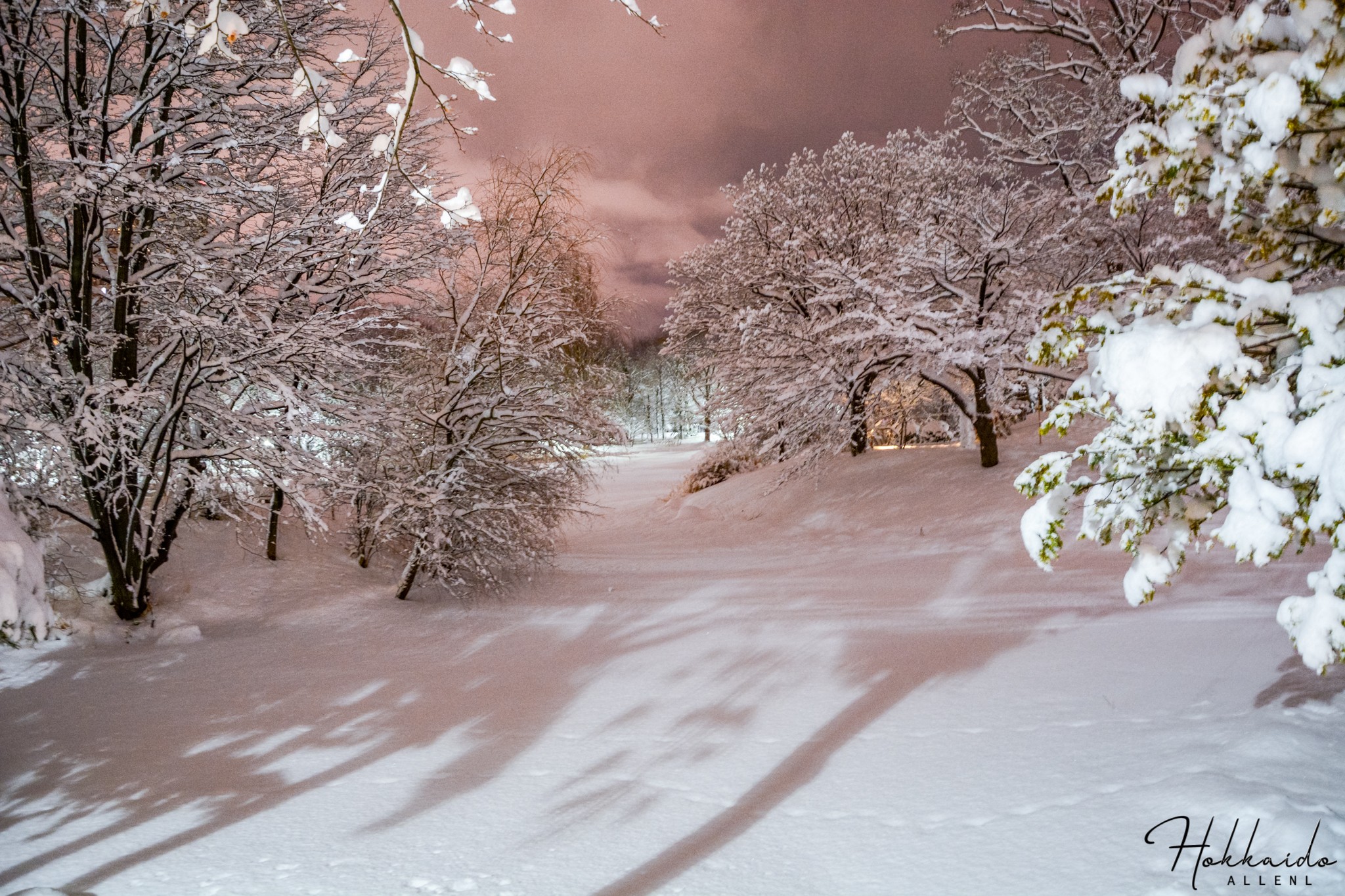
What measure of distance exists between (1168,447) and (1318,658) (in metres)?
0.90

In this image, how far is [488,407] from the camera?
8656mm

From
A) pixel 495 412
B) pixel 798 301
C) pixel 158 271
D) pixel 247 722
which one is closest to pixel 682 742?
pixel 247 722

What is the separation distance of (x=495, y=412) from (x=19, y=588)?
515cm

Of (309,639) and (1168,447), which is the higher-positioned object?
(1168,447)

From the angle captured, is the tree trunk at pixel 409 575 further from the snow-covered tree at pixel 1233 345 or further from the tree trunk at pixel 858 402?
the tree trunk at pixel 858 402

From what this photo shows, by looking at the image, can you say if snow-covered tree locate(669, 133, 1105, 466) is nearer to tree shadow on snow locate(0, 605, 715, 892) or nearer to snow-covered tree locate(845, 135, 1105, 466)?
snow-covered tree locate(845, 135, 1105, 466)

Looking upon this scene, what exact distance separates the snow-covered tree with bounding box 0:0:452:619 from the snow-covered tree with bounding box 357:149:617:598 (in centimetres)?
118

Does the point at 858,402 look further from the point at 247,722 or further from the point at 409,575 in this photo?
the point at 247,722

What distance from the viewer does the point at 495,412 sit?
Answer: 8734 mm

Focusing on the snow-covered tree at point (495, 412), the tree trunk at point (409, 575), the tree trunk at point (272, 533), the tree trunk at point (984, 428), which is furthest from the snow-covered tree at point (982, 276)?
the tree trunk at point (272, 533)

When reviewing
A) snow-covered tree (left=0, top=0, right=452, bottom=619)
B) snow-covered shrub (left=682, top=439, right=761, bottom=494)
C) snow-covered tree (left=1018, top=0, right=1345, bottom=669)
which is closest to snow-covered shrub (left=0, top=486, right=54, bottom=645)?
snow-covered tree (left=0, top=0, right=452, bottom=619)

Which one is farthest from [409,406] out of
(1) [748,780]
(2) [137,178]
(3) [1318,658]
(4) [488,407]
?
(3) [1318,658]

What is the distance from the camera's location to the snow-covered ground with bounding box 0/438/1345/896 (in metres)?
2.95

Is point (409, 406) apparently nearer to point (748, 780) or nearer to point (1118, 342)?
point (748, 780)
